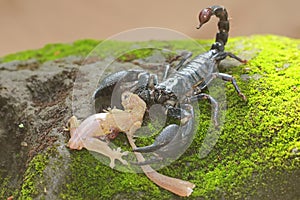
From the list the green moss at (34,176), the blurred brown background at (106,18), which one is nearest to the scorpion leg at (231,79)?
the green moss at (34,176)

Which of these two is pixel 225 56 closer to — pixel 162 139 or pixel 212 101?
pixel 212 101

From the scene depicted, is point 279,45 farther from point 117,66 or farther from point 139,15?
point 139,15

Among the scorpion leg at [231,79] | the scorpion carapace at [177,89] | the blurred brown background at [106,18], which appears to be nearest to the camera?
the scorpion carapace at [177,89]

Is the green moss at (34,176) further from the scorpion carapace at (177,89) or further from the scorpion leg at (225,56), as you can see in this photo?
the scorpion leg at (225,56)

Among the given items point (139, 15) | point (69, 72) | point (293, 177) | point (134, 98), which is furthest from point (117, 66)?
point (139, 15)

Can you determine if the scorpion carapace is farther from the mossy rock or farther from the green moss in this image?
the green moss

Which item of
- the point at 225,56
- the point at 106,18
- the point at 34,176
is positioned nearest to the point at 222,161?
the point at 225,56

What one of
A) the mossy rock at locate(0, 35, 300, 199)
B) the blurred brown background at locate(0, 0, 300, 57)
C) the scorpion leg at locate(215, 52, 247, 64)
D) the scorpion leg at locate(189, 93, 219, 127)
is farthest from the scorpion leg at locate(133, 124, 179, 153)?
the blurred brown background at locate(0, 0, 300, 57)
